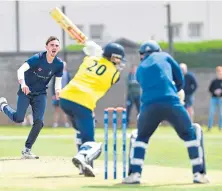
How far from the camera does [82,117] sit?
13.7 metres

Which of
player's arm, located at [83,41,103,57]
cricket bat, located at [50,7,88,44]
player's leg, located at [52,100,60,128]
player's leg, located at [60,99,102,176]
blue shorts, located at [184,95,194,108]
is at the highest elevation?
cricket bat, located at [50,7,88,44]

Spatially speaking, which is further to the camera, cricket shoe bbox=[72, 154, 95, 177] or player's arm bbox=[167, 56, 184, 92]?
cricket shoe bbox=[72, 154, 95, 177]

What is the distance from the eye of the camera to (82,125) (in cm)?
1377

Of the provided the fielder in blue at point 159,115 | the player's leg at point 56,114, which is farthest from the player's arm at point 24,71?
the player's leg at point 56,114

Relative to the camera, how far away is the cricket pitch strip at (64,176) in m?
12.8

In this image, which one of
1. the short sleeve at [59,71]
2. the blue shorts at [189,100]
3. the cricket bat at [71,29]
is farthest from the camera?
the blue shorts at [189,100]

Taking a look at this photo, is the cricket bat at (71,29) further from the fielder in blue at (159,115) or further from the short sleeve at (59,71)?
the fielder in blue at (159,115)

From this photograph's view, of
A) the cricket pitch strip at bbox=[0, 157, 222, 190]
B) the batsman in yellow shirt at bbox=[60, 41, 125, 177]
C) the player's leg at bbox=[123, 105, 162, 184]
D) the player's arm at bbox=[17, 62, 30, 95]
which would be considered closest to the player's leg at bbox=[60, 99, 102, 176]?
the batsman in yellow shirt at bbox=[60, 41, 125, 177]

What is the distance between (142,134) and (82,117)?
1.20m

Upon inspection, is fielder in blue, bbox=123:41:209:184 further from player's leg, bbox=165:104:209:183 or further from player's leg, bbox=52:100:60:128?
player's leg, bbox=52:100:60:128

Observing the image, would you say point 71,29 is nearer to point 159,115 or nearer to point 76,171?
point 76,171

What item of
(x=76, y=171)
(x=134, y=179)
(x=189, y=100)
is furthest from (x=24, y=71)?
(x=189, y=100)

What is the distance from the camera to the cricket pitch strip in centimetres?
1281

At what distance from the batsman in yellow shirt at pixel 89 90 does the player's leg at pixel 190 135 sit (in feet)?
4.13
